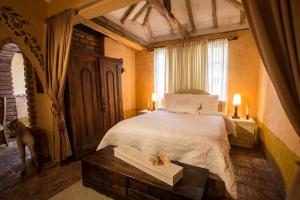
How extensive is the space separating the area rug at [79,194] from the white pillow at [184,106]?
214cm

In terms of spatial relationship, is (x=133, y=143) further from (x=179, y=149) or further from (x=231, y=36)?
(x=231, y=36)

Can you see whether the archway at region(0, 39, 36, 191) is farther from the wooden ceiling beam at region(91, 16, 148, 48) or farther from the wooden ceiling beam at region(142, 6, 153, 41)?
the wooden ceiling beam at region(142, 6, 153, 41)

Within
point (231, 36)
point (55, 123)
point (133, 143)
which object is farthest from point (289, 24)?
point (55, 123)

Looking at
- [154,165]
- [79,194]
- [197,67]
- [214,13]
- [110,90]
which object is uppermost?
[214,13]

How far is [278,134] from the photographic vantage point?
2.07 m

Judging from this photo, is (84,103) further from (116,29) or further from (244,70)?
(244,70)

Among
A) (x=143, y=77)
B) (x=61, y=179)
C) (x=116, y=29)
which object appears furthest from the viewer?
(x=143, y=77)

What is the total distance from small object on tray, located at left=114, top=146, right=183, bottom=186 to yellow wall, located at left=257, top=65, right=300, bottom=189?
4.18 feet

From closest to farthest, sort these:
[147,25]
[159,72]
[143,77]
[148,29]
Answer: [147,25] → [148,29] → [159,72] → [143,77]

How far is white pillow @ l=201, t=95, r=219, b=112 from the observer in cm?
318

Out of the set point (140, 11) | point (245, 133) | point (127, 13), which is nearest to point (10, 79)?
point (127, 13)

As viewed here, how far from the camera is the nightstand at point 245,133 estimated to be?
115 inches

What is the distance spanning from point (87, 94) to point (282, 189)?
3.19 metres

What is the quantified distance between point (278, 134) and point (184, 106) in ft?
5.34
